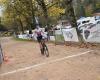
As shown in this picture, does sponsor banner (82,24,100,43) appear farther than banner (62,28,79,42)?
No

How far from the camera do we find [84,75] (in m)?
10.3

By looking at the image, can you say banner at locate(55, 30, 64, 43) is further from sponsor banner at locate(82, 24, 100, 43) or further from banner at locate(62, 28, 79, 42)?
sponsor banner at locate(82, 24, 100, 43)

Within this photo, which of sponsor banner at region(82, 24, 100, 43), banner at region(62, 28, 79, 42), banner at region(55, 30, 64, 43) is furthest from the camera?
banner at region(55, 30, 64, 43)

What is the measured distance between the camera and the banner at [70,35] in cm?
2372

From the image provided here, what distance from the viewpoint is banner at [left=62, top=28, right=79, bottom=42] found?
77.8ft

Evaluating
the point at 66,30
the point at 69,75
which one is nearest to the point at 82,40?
the point at 66,30

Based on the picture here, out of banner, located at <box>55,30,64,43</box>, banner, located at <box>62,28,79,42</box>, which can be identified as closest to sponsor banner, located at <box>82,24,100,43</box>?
banner, located at <box>62,28,79,42</box>

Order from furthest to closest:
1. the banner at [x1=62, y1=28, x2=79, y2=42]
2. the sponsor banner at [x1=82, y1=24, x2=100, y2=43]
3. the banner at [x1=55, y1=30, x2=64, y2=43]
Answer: the banner at [x1=55, y1=30, x2=64, y2=43], the banner at [x1=62, y1=28, x2=79, y2=42], the sponsor banner at [x1=82, y1=24, x2=100, y2=43]

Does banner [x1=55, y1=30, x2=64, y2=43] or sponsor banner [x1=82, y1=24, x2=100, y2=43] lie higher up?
sponsor banner [x1=82, y1=24, x2=100, y2=43]

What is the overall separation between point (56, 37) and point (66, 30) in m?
2.71

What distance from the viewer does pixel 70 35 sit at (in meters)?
24.8

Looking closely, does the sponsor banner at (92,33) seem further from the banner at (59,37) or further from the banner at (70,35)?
the banner at (59,37)

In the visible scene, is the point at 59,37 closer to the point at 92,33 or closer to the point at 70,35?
the point at 70,35

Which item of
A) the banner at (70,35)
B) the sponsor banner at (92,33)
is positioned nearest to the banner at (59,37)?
the banner at (70,35)
